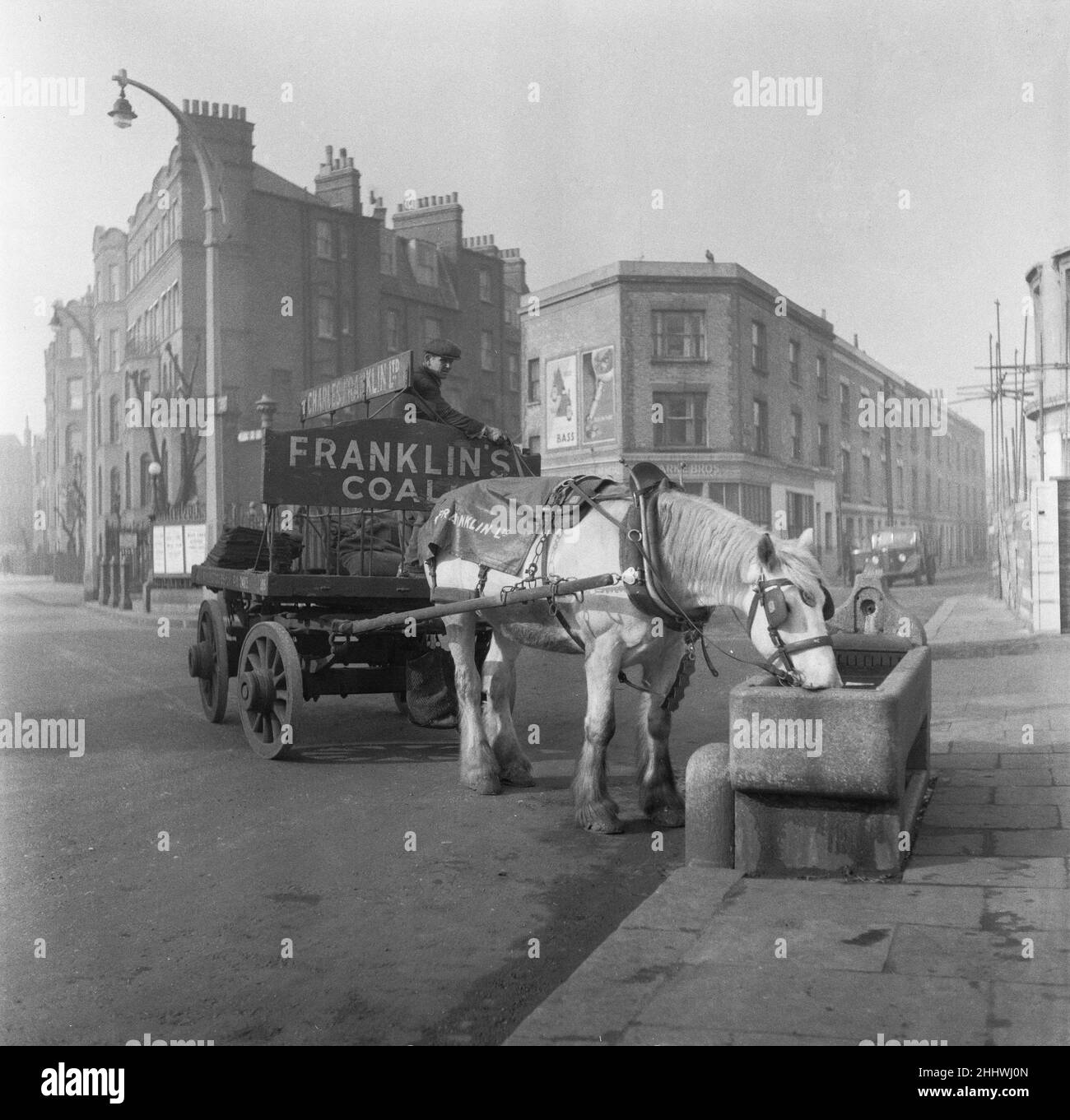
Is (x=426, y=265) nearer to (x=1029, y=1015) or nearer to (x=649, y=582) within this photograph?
(x=649, y=582)

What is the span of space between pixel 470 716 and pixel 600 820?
1.44m

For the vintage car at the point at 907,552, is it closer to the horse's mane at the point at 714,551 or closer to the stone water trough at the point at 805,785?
→ the horse's mane at the point at 714,551

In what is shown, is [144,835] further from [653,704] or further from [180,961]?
[653,704]

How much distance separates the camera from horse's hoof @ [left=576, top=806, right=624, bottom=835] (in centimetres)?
538

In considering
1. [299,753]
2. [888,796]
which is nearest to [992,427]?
[299,753]

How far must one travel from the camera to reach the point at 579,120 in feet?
19.4

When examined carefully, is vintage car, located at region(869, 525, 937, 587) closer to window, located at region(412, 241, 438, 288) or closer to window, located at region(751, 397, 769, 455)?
window, located at region(751, 397, 769, 455)

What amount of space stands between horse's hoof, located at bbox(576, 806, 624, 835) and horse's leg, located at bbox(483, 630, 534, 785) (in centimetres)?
117

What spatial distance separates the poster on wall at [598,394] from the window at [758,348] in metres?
2.22

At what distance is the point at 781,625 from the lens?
4.55 metres

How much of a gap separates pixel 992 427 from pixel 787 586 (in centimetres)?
1535

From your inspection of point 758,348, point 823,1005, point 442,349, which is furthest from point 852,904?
point 758,348

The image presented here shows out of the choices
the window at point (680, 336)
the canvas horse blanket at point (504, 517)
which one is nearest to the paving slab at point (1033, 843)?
the canvas horse blanket at point (504, 517)
